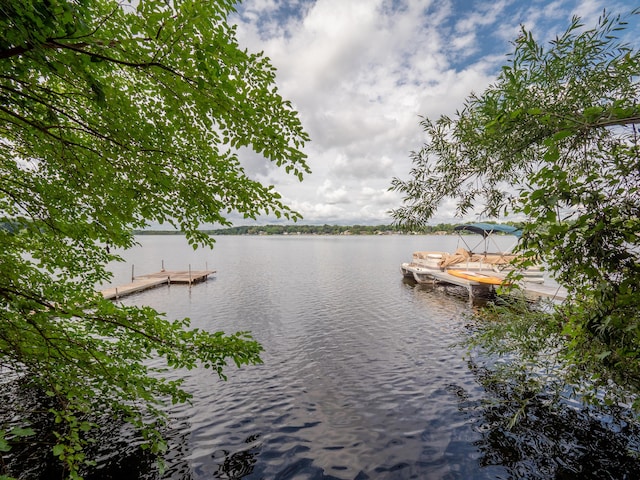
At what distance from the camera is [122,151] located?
459cm

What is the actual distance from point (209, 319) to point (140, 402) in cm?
1272

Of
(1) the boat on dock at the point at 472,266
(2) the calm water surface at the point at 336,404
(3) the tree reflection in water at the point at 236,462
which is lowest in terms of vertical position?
(2) the calm water surface at the point at 336,404

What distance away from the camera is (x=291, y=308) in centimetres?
2528

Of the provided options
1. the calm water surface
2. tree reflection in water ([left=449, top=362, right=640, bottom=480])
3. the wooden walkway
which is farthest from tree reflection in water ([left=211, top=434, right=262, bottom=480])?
the wooden walkway

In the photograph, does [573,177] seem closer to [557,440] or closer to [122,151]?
[122,151]

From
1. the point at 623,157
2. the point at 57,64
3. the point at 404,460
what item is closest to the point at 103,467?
the point at 404,460

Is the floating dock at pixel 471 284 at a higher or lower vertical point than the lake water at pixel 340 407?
higher

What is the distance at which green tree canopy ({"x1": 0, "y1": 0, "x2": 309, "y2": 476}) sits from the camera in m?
3.24

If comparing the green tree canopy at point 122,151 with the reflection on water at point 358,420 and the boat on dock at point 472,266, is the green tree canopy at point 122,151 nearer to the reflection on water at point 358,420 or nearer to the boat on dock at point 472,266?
the reflection on water at point 358,420

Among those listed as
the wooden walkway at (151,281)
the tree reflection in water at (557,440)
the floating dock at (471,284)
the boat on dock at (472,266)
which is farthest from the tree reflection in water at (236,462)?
the wooden walkway at (151,281)

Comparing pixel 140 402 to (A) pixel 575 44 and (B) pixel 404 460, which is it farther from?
(A) pixel 575 44

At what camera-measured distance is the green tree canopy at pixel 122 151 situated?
3242 mm

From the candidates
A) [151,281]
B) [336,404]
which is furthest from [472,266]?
[151,281]

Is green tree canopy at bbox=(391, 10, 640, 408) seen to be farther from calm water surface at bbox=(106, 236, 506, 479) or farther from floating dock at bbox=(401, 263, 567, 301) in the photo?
floating dock at bbox=(401, 263, 567, 301)
